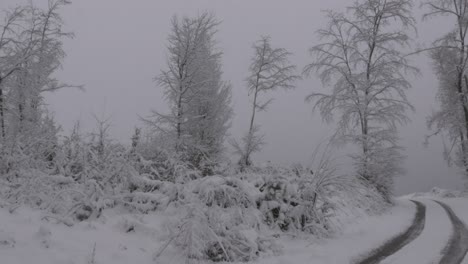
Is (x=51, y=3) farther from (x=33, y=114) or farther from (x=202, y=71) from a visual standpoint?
(x=202, y=71)

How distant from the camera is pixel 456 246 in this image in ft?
23.7

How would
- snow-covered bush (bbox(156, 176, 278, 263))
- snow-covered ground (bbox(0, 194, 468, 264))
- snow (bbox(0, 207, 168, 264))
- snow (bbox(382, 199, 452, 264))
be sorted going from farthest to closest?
snow (bbox(382, 199, 452, 264))
snow-covered bush (bbox(156, 176, 278, 263))
snow-covered ground (bbox(0, 194, 468, 264))
snow (bbox(0, 207, 168, 264))

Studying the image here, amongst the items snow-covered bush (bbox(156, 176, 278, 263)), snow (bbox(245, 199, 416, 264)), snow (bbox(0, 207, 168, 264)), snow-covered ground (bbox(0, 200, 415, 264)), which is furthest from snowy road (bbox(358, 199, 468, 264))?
snow (bbox(0, 207, 168, 264))

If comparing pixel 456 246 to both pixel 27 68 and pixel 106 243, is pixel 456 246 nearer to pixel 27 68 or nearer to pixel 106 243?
pixel 106 243

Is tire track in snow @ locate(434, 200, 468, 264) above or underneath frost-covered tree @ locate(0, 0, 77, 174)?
underneath

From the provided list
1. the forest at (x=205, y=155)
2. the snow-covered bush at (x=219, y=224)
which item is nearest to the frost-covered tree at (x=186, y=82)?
the forest at (x=205, y=155)

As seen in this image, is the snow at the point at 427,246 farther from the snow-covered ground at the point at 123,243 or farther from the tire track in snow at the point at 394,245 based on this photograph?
the tire track in snow at the point at 394,245

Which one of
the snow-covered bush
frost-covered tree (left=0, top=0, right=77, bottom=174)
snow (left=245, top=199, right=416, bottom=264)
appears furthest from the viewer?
frost-covered tree (left=0, top=0, right=77, bottom=174)

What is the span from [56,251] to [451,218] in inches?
440

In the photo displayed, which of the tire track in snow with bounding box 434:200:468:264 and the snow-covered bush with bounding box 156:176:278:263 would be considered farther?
the tire track in snow with bounding box 434:200:468:264

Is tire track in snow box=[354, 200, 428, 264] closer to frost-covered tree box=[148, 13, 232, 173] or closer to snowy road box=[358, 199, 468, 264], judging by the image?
snowy road box=[358, 199, 468, 264]

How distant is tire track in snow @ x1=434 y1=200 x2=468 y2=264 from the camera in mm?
6293

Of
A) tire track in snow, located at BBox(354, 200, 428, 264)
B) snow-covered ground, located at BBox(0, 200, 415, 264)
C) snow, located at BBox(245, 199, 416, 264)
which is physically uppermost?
snow-covered ground, located at BBox(0, 200, 415, 264)

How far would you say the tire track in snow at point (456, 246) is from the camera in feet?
20.6
